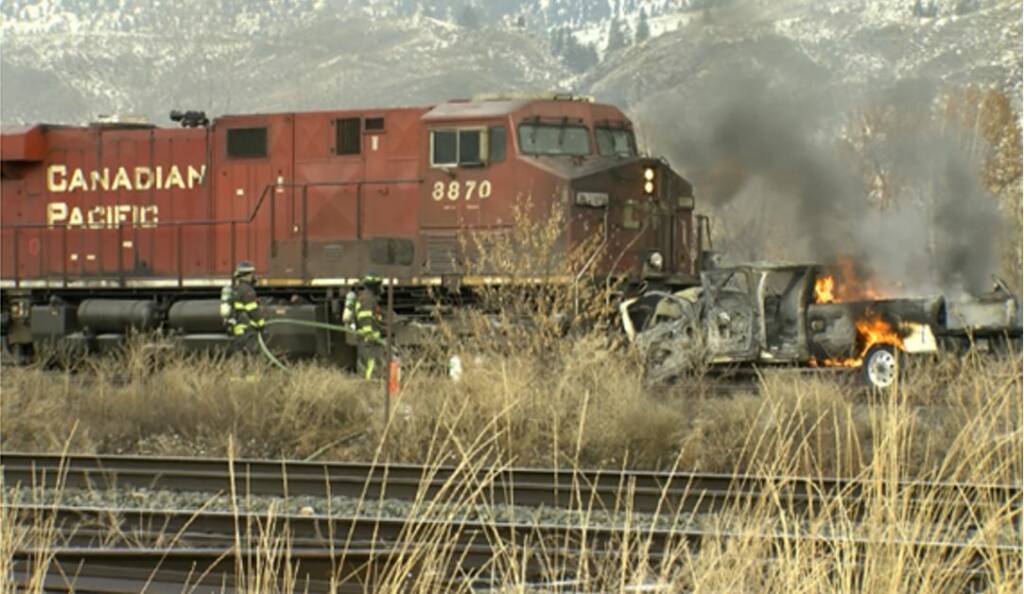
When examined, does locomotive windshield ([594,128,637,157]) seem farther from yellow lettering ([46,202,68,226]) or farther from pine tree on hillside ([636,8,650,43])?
pine tree on hillside ([636,8,650,43])

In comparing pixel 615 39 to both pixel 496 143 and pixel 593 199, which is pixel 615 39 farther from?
pixel 593 199

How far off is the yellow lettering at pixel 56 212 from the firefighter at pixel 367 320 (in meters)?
5.12

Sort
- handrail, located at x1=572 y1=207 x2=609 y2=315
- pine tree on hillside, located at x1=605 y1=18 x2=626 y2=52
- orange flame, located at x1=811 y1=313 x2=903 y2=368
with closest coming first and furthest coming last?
1. handrail, located at x1=572 y1=207 x2=609 y2=315
2. orange flame, located at x1=811 y1=313 x2=903 y2=368
3. pine tree on hillside, located at x1=605 y1=18 x2=626 y2=52

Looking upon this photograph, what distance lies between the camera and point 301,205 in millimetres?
19719

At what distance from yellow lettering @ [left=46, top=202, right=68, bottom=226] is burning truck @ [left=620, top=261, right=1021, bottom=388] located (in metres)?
8.24

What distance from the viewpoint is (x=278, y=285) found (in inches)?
782

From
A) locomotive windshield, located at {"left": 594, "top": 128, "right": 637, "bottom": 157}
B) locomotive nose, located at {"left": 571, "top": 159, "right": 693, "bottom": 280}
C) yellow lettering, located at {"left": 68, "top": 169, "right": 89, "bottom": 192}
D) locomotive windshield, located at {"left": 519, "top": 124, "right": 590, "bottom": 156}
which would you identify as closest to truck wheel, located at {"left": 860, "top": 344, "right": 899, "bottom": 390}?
locomotive nose, located at {"left": 571, "top": 159, "right": 693, "bottom": 280}

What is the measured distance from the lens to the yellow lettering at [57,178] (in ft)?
70.9

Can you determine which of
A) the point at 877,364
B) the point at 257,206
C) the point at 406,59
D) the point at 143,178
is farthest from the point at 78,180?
the point at 406,59

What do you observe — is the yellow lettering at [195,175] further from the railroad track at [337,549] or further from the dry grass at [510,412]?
the railroad track at [337,549]

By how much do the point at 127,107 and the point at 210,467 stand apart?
154024mm

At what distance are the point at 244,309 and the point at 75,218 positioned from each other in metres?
4.47

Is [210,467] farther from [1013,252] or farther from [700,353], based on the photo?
[1013,252]

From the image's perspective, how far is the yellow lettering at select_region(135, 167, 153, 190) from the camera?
2098cm
